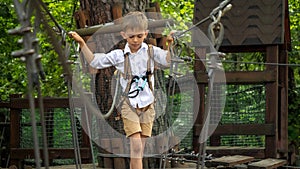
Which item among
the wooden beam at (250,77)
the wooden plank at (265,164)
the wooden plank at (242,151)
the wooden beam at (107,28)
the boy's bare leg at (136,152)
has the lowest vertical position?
the wooden plank at (265,164)

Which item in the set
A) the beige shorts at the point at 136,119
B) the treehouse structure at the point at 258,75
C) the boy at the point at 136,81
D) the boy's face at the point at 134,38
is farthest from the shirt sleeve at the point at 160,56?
the treehouse structure at the point at 258,75

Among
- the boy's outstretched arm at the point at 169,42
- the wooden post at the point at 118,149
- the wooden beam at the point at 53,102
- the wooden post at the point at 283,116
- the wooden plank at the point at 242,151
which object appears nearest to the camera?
the boy's outstretched arm at the point at 169,42

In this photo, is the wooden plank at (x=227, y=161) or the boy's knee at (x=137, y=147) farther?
the wooden plank at (x=227, y=161)

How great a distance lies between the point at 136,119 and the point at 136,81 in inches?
8.7

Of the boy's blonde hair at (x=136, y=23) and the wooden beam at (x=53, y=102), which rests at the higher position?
the boy's blonde hair at (x=136, y=23)

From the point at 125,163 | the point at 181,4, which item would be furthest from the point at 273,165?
the point at 181,4

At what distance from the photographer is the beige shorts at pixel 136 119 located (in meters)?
3.49

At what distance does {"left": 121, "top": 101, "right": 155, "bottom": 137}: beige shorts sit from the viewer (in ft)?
11.4

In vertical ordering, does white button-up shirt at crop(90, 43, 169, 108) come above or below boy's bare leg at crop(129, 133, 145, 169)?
above

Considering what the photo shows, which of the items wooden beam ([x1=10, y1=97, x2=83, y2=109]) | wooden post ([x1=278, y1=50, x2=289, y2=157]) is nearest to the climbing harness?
wooden beam ([x1=10, y1=97, x2=83, y2=109])

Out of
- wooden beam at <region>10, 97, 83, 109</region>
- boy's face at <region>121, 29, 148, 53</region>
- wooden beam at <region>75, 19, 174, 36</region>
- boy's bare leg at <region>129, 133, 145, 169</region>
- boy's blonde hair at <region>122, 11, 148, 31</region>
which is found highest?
wooden beam at <region>75, 19, 174, 36</region>

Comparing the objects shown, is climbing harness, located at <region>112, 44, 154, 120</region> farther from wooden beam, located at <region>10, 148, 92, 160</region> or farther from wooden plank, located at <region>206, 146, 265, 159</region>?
wooden plank, located at <region>206, 146, 265, 159</region>

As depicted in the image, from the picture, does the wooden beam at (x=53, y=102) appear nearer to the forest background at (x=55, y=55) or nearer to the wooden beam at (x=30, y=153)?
the wooden beam at (x=30, y=153)

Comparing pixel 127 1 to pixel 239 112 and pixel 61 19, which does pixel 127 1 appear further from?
pixel 61 19
